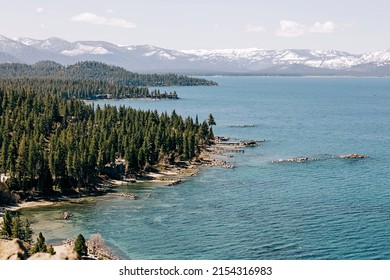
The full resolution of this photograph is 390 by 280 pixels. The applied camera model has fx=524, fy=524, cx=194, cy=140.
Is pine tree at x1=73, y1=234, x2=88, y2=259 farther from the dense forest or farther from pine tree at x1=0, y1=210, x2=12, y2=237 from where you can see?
the dense forest

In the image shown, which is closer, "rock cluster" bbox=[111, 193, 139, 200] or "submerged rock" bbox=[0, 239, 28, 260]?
"submerged rock" bbox=[0, 239, 28, 260]

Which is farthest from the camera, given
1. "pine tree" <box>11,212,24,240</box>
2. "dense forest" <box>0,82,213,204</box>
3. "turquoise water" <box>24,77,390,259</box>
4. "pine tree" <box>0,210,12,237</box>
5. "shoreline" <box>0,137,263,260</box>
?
"dense forest" <box>0,82,213,204</box>

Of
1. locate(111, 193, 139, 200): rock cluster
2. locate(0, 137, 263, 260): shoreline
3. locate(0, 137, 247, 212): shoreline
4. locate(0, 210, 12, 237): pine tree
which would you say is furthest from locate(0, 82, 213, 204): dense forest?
locate(0, 210, 12, 237): pine tree

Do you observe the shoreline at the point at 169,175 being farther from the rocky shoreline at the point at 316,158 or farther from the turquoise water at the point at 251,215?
the rocky shoreline at the point at 316,158

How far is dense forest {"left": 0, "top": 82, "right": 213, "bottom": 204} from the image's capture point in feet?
336

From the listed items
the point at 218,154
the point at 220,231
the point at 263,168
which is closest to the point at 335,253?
the point at 220,231

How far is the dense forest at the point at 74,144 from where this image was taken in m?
102

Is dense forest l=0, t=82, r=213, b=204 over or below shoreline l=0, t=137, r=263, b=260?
over

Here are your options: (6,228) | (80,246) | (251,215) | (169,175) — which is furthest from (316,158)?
(6,228)

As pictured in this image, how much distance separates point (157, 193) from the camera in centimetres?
10500

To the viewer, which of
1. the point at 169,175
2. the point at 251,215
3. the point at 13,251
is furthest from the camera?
the point at 169,175

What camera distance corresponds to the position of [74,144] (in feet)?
382

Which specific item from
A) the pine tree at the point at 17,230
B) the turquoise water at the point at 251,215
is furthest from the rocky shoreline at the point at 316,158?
the pine tree at the point at 17,230

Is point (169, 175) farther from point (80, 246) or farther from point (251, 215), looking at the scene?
point (80, 246)
